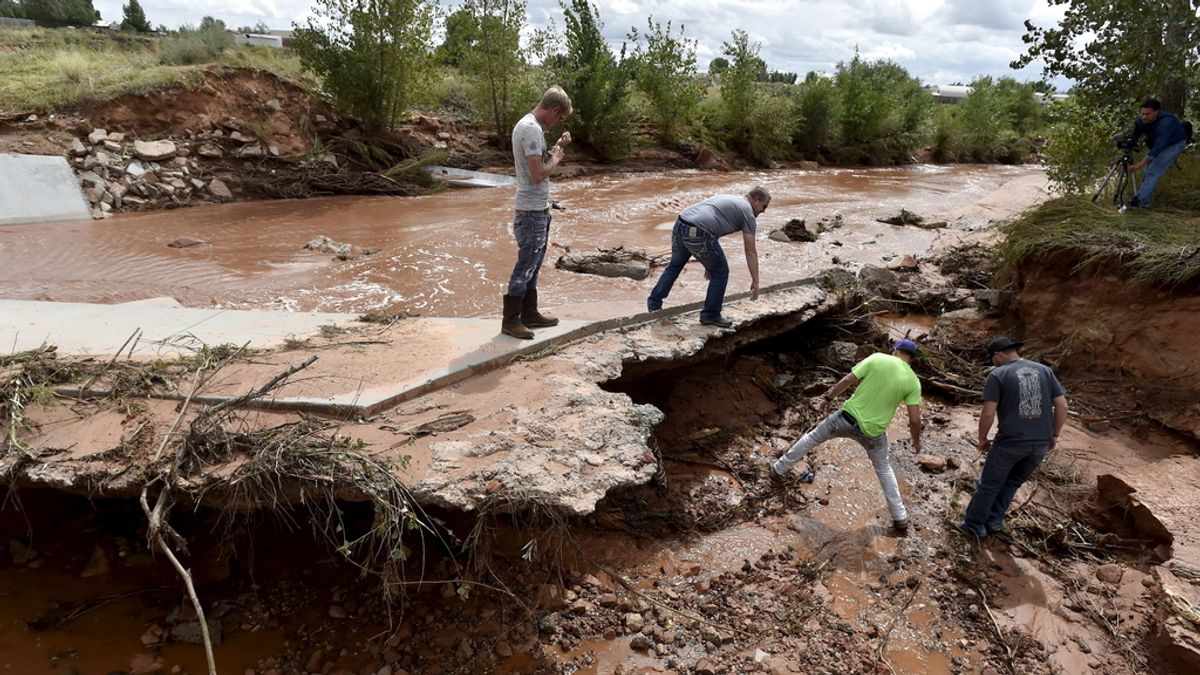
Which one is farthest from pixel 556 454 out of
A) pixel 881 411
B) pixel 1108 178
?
pixel 1108 178

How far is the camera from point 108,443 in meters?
3.37

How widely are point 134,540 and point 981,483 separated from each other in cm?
531

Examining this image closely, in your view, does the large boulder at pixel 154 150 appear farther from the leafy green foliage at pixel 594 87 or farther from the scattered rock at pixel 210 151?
the leafy green foliage at pixel 594 87

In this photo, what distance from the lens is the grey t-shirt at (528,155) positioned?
430cm

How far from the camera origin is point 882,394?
180 inches

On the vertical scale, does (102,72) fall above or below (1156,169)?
above

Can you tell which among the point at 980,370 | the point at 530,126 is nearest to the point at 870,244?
the point at 980,370

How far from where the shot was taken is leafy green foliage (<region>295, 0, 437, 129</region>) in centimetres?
1466

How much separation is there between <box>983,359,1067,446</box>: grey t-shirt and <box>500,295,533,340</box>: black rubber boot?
10.6 feet

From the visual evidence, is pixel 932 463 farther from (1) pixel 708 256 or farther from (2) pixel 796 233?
(2) pixel 796 233

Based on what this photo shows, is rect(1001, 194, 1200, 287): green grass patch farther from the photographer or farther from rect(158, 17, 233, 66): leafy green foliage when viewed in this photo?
rect(158, 17, 233, 66): leafy green foliage

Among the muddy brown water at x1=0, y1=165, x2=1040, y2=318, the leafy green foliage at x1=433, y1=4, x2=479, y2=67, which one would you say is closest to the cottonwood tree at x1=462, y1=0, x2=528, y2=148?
the leafy green foliage at x1=433, y1=4, x2=479, y2=67

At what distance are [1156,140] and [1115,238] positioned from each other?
57.5 inches

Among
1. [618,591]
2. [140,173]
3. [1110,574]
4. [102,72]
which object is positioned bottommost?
[1110,574]
